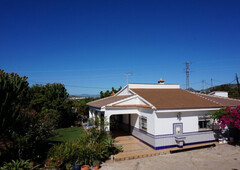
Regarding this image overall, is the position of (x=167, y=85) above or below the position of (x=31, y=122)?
above

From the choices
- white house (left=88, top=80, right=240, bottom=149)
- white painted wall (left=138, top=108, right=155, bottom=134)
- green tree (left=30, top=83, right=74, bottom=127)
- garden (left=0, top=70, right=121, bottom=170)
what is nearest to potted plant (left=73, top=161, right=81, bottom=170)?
garden (left=0, top=70, right=121, bottom=170)

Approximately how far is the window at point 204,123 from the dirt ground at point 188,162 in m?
2.26

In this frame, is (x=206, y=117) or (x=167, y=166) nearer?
(x=167, y=166)

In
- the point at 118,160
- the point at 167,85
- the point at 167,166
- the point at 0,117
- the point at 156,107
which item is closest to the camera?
the point at 0,117

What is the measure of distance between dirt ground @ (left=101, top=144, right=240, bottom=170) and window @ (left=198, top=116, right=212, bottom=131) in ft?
7.41

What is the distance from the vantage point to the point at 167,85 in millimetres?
21062

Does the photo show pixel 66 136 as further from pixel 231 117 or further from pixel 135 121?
pixel 231 117

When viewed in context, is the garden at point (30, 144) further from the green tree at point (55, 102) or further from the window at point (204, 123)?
the green tree at point (55, 102)

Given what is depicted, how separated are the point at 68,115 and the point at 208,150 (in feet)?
64.6

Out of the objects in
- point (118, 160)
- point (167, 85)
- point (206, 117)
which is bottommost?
point (118, 160)

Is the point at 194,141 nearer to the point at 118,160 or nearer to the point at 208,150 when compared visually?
the point at 208,150

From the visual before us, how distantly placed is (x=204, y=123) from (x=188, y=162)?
5.03 m

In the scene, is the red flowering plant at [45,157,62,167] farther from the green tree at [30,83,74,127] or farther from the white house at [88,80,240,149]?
the green tree at [30,83,74,127]

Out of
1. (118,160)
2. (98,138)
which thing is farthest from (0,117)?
(118,160)
